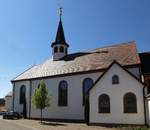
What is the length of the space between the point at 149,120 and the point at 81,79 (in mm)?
11301

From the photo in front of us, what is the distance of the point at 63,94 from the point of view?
32469 millimetres

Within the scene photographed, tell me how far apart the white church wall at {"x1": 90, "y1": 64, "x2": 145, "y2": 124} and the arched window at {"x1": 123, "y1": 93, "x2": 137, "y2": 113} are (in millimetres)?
311

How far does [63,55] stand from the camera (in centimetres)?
3991

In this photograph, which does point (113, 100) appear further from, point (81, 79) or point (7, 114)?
point (7, 114)

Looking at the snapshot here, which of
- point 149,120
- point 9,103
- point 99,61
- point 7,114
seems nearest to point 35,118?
Answer: point 7,114

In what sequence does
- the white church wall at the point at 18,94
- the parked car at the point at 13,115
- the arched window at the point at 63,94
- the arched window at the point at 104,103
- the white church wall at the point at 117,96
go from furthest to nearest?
the white church wall at the point at 18,94, the parked car at the point at 13,115, the arched window at the point at 63,94, the arched window at the point at 104,103, the white church wall at the point at 117,96

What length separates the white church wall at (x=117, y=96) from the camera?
23000mm

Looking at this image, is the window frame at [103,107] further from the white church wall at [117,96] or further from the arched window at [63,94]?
the arched window at [63,94]

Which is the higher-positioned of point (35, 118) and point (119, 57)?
point (119, 57)

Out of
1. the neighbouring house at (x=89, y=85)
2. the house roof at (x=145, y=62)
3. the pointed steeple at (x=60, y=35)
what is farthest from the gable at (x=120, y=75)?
the pointed steeple at (x=60, y=35)

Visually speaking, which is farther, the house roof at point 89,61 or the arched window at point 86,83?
the arched window at point 86,83

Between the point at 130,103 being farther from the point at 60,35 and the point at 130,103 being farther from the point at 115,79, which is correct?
the point at 60,35

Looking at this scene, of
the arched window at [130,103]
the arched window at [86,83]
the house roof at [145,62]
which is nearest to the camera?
the arched window at [130,103]

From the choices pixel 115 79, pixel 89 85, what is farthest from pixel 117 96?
pixel 89 85
